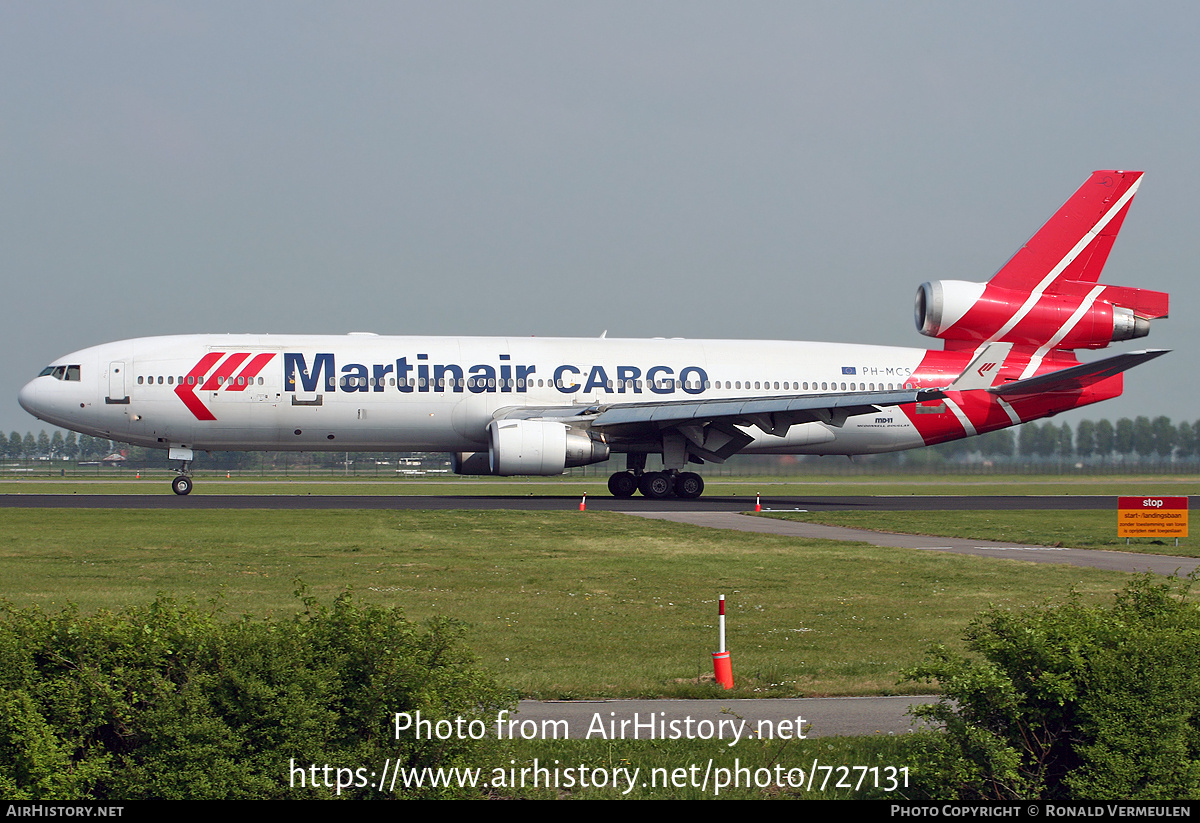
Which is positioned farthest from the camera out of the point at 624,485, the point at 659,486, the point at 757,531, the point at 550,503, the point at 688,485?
the point at 624,485

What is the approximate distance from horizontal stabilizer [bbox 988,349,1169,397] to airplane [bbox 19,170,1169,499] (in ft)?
0.31

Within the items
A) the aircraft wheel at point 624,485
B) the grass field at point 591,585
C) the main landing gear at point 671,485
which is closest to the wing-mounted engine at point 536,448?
the main landing gear at point 671,485

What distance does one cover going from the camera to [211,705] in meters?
6.70

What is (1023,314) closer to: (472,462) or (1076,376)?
(1076,376)

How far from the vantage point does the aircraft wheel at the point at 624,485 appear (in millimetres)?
39844

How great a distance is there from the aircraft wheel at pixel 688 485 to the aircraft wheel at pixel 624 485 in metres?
2.06

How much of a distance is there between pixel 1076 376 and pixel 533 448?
1851cm

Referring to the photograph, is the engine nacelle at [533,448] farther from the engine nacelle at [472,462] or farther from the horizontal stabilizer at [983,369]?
the horizontal stabilizer at [983,369]

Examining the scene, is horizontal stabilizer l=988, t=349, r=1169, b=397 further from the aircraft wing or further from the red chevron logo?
the red chevron logo

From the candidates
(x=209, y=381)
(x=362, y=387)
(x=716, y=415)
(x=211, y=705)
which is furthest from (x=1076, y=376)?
(x=211, y=705)

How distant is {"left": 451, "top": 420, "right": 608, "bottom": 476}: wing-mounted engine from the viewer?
114 feet

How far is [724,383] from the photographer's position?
39344 mm

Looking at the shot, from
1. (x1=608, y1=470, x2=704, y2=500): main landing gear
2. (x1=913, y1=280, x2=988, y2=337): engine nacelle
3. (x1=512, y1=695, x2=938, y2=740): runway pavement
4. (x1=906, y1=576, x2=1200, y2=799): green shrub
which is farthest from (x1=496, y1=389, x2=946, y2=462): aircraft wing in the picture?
(x1=906, y1=576, x2=1200, y2=799): green shrub

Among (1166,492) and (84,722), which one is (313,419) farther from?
(1166,492)
